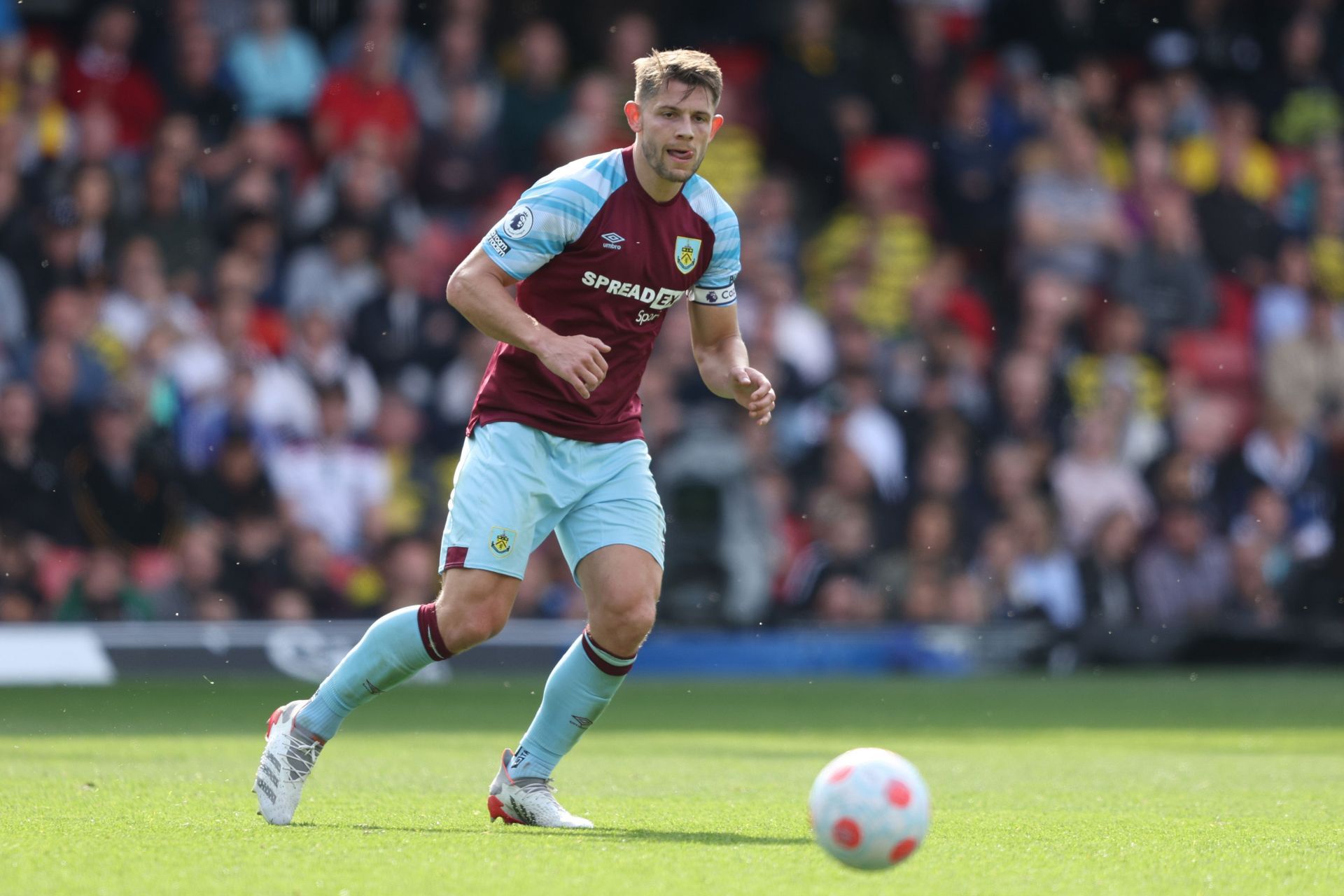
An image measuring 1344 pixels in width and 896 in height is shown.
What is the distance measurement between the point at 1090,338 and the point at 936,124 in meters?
2.47

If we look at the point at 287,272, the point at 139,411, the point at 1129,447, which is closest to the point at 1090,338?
the point at 1129,447

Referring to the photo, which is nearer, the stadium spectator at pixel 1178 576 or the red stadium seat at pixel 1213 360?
the stadium spectator at pixel 1178 576

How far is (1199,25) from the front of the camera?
61.6 ft

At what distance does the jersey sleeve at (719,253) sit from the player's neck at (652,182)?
0.36 ft

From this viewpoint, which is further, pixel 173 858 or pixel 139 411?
pixel 139 411

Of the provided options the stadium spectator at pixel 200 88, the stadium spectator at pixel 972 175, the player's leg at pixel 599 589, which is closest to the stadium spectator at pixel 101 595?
the stadium spectator at pixel 200 88

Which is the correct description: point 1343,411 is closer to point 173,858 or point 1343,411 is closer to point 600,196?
point 600,196

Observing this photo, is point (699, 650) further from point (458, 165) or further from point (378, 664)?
point (378, 664)

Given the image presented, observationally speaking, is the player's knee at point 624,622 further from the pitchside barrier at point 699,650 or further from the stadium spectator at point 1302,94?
the stadium spectator at point 1302,94

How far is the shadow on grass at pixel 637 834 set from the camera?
5668 millimetres

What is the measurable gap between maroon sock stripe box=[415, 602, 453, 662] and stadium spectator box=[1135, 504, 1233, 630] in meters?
9.58

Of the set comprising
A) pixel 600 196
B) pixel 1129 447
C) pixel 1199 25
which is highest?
pixel 1199 25

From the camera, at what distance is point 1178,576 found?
14.8m

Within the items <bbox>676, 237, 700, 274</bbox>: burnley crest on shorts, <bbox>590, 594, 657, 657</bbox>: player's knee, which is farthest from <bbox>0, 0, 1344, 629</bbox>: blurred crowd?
<bbox>676, 237, 700, 274</bbox>: burnley crest on shorts
